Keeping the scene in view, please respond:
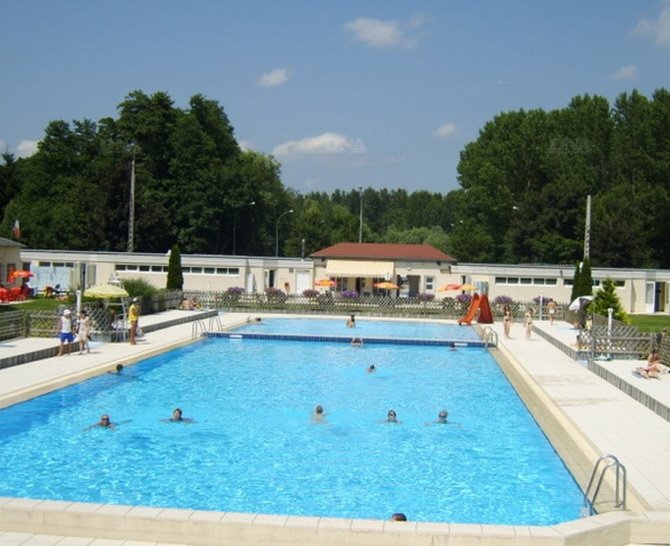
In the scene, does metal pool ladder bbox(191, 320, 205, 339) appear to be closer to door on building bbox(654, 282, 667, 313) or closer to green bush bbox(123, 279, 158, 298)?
green bush bbox(123, 279, 158, 298)

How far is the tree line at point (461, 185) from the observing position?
59.4 meters

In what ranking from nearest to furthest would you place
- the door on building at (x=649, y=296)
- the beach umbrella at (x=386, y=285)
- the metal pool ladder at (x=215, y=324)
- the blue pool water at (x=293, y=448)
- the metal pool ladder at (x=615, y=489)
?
1. the metal pool ladder at (x=615, y=489)
2. the blue pool water at (x=293, y=448)
3. the metal pool ladder at (x=215, y=324)
4. the door on building at (x=649, y=296)
5. the beach umbrella at (x=386, y=285)

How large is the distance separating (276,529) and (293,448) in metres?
6.54

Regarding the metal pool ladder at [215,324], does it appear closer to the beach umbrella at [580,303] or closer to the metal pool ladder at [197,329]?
the metal pool ladder at [197,329]

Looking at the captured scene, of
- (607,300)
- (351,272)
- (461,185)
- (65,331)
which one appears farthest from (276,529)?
(461,185)

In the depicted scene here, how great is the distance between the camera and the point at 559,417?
1537 cm

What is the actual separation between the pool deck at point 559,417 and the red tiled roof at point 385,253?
68.4 ft

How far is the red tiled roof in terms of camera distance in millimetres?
51375

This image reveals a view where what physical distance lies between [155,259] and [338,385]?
31.4 m

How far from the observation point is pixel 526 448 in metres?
14.2

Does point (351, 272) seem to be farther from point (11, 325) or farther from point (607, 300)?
point (11, 325)

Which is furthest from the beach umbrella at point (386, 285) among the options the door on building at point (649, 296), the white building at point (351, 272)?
the door on building at point (649, 296)

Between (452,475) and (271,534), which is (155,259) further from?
(271,534)

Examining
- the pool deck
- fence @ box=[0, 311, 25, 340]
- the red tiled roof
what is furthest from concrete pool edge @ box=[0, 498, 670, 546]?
the red tiled roof
